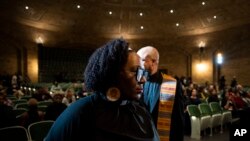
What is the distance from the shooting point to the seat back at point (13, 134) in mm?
3128

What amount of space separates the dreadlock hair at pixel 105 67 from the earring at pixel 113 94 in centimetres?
2

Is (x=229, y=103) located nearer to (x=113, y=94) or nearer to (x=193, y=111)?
(x=193, y=111)

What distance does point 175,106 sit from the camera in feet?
6.57

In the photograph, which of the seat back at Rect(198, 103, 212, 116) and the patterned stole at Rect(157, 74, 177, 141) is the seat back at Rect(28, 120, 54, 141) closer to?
the patterned stole at Rect(157, 74, 177, 141)

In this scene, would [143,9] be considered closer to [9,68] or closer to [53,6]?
[53,6]

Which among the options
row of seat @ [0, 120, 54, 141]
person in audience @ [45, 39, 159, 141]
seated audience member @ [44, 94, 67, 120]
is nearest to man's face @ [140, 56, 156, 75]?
person in audience @ [45, 39, 159, 141]

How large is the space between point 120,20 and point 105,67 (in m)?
21.3

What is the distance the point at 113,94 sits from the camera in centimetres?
95

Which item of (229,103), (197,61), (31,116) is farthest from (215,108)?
(197,61)

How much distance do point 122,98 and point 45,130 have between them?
10.4ft

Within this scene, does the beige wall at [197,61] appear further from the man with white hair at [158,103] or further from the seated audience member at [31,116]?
the man with white hair at [158,103]

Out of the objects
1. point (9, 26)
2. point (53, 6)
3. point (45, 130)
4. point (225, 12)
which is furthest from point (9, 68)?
point (225, 12)

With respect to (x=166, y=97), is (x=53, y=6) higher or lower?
higher

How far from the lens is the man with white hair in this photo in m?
1.93
